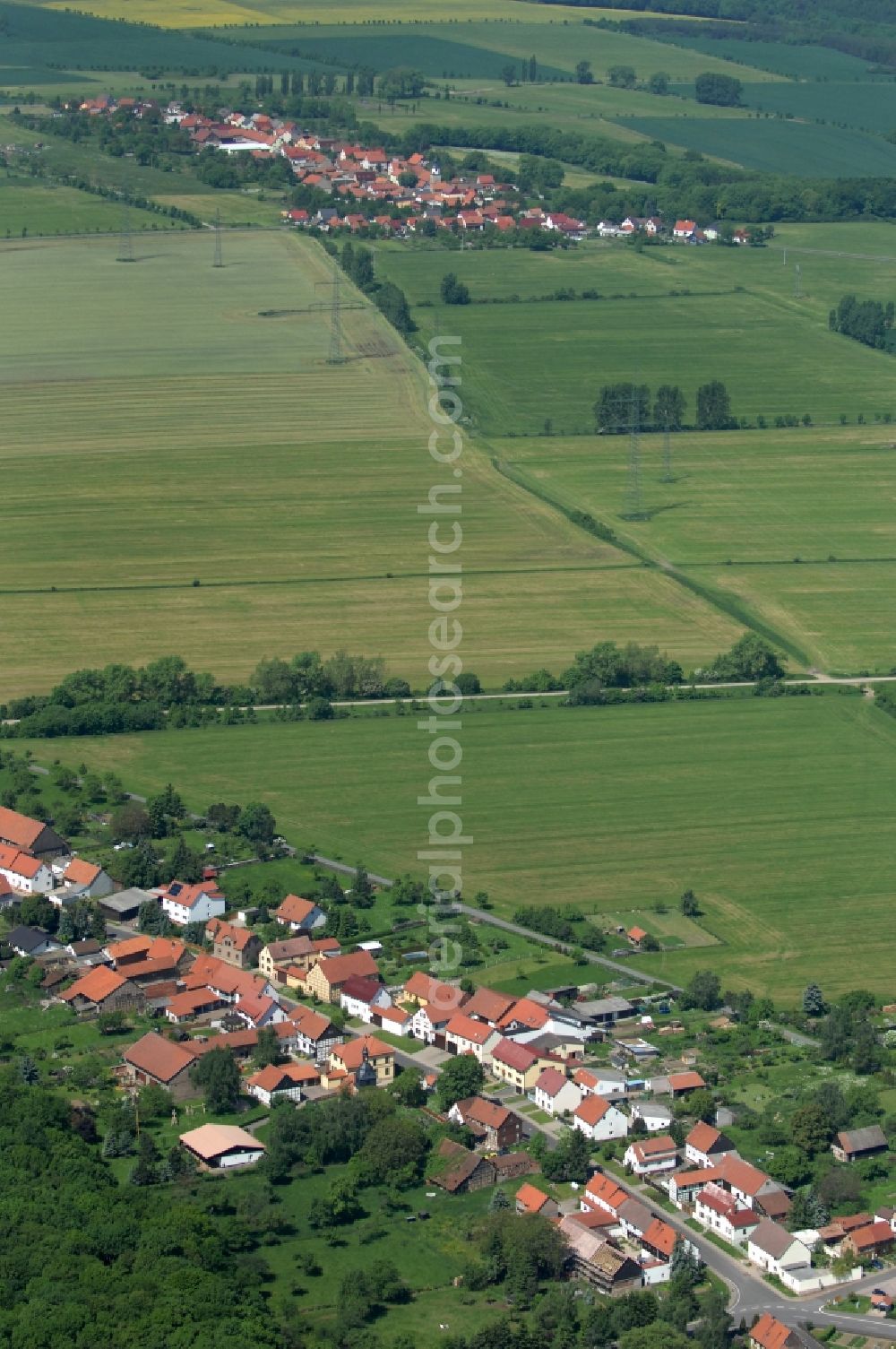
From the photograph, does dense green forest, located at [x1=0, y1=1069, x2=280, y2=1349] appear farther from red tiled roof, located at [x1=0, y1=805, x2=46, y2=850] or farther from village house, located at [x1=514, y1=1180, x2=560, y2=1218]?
red tiled roof, located at [x1=0, y1=805, x2=46, y2=850]

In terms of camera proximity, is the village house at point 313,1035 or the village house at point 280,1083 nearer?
the village house at point 280,1083

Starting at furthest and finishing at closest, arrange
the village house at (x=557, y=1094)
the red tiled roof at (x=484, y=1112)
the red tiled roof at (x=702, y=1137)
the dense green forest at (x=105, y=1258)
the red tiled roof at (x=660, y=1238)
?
the village house at (x=557, y=1094)
the red tiled roof at (x=484, y=1112)
the red tiled roof at (x=702, y=1137)
the red tiled roof at (x=660, y=1238)
the dense green forest at (x=105, y=1258)

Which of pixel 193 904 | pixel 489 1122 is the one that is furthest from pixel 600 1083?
pixel 193 904

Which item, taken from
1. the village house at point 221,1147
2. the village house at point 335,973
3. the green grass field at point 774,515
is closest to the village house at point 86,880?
the village house at point 335,973

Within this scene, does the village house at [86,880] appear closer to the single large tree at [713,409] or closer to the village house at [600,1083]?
the village house at [600,1083]

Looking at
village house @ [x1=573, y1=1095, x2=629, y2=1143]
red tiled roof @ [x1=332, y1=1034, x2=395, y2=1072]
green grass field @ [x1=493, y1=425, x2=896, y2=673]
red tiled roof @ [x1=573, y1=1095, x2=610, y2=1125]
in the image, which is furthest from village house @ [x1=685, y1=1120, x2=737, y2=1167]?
green grass field @ [x1=493, y1=425, x2=896, y2=673]

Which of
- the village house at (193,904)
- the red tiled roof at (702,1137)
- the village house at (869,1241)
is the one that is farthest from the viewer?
the village house at (193,904)

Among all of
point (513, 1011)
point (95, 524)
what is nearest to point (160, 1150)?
point (513, 1011)
